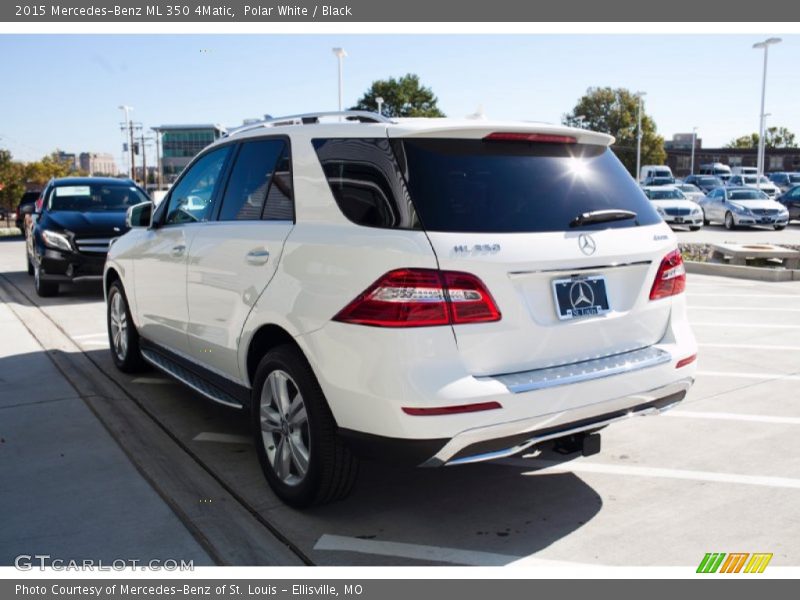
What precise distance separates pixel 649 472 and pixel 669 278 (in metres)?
1.16

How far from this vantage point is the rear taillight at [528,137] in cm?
344

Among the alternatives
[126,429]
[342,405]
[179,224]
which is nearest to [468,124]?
[342,405]

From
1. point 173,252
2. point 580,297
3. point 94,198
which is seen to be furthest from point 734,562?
point 94,198

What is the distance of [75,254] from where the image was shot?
10656 mm

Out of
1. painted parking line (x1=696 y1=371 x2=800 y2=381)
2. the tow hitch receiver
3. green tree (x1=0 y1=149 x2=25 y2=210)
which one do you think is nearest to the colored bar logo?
the tow hitch receiver

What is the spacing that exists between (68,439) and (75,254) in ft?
21.3

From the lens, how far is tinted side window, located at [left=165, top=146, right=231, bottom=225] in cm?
477

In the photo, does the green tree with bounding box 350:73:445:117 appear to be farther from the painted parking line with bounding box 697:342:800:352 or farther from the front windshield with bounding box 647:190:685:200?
the painted parking line with bounding box 697:342:800:352

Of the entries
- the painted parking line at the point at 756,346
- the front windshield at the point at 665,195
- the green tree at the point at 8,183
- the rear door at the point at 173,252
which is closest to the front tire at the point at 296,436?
the rear door at the point at 173,252

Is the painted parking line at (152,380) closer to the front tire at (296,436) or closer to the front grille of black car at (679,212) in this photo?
the front tire at (296,436)

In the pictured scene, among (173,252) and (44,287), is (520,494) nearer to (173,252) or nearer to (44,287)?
(173,252)

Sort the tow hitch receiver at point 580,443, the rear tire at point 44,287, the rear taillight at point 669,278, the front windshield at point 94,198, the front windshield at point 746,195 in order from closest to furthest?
the tow hitch receiver at point 580,443, the rear taillight at point 669,278, the rear tire at point 44,287, the front windshield at point 94,198, the front windshield at point 746,195

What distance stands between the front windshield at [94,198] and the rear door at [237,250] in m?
8.02

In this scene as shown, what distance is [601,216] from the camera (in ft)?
11.6
